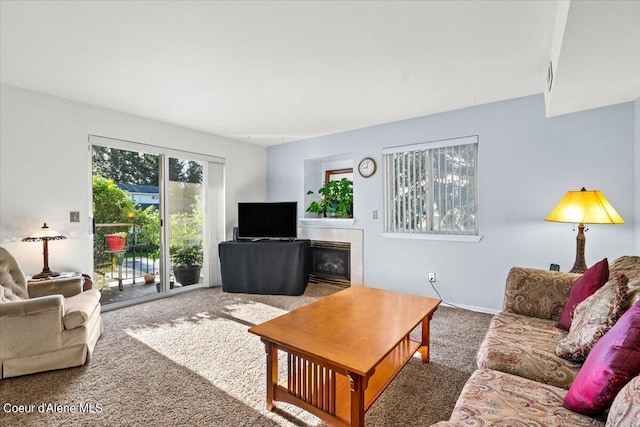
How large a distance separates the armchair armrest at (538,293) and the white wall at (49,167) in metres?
4.20

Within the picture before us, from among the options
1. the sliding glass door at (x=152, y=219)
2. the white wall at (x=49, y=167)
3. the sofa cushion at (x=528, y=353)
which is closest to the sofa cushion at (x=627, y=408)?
the sofa cushion at (x=528, y=353)

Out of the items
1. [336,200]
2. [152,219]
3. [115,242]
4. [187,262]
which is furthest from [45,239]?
[336,200]

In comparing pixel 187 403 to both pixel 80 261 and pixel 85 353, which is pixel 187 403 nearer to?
pixel 85 353

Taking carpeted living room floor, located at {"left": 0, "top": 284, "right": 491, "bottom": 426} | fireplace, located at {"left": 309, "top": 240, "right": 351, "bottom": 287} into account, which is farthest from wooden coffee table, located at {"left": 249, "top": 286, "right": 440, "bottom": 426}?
fireplace, located at {"left": 309, "top": 240, "right": 351, "bottom": 287}

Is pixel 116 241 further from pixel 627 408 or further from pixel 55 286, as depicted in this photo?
pixel 627 408

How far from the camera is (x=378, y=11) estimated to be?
179cm

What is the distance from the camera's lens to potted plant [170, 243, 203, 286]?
168 inches

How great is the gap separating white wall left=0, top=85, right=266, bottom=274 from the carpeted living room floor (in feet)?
3.30

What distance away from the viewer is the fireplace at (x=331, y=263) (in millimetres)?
4508

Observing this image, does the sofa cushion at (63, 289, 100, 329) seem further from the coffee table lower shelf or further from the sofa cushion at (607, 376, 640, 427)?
the sofa cushion at (607, 376, 640, 427)

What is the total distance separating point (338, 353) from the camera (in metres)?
1.49

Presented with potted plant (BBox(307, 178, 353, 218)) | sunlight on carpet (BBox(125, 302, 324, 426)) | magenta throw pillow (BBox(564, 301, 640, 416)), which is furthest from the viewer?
potted plant (BBox(307, 178, 353, 218))

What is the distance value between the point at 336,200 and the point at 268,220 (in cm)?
111

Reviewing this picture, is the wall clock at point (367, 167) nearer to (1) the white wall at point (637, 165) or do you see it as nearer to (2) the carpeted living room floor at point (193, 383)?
(2) the carpeted living room floor at point (193, 383)
